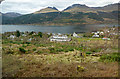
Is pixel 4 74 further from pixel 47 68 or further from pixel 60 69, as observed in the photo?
pixel 60 69

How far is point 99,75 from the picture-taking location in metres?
2.38

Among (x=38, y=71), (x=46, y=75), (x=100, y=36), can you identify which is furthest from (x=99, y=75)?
(x=100, y=36)

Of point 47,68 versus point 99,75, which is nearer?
point 99,75

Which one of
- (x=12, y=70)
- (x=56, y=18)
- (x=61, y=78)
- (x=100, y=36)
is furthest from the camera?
(x=56, y=18)

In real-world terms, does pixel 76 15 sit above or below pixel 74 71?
above

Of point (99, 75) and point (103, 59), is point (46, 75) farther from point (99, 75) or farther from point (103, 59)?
point (103, 59)

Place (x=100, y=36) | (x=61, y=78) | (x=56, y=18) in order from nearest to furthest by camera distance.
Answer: (x=61, y=78), (x=100, y=36), (x=56, y=18)

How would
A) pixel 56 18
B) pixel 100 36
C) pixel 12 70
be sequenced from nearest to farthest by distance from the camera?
pixel 12 70
pixel 100 36
pixel 56 18

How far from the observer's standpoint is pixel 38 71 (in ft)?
8.53

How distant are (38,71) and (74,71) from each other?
0.80m

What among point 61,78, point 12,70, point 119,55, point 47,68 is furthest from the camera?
point 119,55

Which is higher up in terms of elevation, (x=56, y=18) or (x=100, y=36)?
(x=56, y=18)

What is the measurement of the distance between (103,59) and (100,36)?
21.9m

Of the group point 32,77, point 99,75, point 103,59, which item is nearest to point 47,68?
point 32,77
